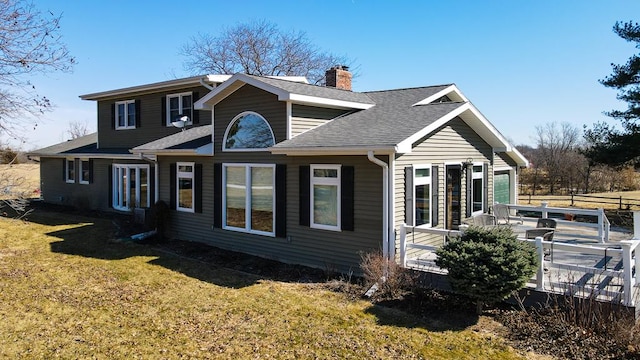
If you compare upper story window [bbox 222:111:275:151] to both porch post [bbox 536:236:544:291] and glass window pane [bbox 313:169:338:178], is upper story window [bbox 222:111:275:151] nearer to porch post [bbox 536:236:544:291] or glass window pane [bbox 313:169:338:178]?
glass window pane [bbox 313:169:338:178]

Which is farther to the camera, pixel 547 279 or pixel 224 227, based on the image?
pixel 224 227

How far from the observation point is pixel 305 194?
34.4ft

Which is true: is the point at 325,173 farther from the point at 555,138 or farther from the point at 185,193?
the point at 555,138

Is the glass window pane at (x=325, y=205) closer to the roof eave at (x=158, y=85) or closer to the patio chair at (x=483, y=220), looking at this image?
the patio chair at (x=483, y=220)

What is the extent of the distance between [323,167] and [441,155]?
337 centimetres

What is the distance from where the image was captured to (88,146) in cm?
2247

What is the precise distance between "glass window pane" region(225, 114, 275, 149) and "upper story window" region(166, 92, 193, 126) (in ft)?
18.6

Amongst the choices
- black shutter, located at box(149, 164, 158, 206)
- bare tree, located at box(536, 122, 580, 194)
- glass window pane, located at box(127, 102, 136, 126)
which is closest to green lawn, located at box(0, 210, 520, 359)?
black shutter, located at box(149, 164, 158, 206)

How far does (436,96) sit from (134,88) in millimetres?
12631

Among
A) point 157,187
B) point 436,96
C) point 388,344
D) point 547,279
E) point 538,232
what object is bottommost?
point 388,344

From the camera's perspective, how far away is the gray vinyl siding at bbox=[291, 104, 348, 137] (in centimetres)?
1088

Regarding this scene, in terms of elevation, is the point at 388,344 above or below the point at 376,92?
below

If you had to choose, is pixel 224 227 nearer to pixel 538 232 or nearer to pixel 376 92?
pixel 376 92

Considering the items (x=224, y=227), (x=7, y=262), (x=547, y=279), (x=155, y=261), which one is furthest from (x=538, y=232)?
(x=7, y=262)
